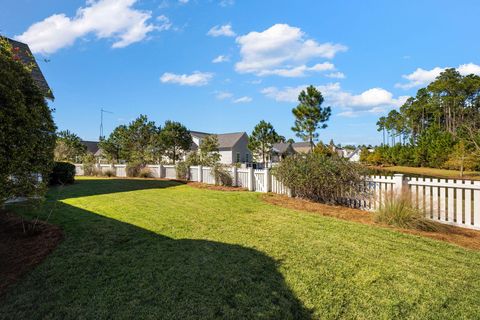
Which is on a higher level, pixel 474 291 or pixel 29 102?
pixel 29 102

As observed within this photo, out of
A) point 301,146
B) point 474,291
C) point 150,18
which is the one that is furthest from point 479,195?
point 301,146

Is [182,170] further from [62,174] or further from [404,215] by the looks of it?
[404,215]

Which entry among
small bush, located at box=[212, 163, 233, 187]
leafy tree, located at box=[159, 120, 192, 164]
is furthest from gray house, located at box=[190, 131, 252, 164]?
small bush, located at box=[212, 163, 233, 187]

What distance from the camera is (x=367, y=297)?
9.07ft

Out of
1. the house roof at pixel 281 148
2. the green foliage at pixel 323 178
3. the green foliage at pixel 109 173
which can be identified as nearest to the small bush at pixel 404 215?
the green foliage at pixel 323 178

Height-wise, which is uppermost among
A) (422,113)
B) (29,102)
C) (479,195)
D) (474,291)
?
(422,113)

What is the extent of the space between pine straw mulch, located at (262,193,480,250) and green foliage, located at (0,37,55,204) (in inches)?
237

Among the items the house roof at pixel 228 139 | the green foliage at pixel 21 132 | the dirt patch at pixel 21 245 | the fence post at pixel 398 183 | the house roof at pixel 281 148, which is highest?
the house roof at pixel 228 139

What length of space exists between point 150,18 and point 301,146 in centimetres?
6011

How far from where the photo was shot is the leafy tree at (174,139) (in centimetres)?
2777

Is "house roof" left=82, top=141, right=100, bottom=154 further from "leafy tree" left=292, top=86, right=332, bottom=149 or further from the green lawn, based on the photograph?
the green lawn

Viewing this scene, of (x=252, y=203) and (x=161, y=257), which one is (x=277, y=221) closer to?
(x=252, y=203)

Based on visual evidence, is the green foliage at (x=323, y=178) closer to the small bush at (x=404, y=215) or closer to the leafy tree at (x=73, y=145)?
the small bush at (x=404, y=215)

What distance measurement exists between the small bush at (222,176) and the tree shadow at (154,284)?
8.25 meters
